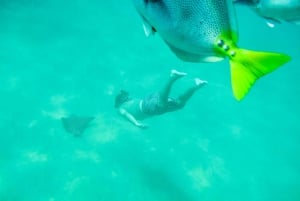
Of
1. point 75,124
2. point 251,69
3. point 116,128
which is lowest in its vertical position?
point 116,128

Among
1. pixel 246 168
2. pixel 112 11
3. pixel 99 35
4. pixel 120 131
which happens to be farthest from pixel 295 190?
pixel 112 11

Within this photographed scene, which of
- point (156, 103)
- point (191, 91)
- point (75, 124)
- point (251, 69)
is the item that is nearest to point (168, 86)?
point (191, 91)

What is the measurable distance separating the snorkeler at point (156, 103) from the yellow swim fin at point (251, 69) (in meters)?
5.71

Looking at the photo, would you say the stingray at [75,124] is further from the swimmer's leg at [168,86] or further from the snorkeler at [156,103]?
the swimmer's leg at [168,86]

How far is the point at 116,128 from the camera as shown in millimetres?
10375

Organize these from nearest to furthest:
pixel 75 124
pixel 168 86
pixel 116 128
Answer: pixel 168 86, pixel 75 124, pixel 116 128

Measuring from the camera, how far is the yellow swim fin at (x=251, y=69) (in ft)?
2.13

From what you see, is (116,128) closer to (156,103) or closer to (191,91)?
(156,103)

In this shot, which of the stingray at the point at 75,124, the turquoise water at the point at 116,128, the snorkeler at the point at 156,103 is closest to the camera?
the snorkeler at the point at 156,103

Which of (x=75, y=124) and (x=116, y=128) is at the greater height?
(x=75, y=124)

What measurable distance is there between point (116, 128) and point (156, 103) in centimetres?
314

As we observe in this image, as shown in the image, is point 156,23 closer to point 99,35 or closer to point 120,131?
point 120,131

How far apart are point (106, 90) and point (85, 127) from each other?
2432 mm

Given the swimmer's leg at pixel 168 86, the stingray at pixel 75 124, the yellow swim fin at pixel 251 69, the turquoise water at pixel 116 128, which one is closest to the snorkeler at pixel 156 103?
the swimmer's leg at pixel 168 86
